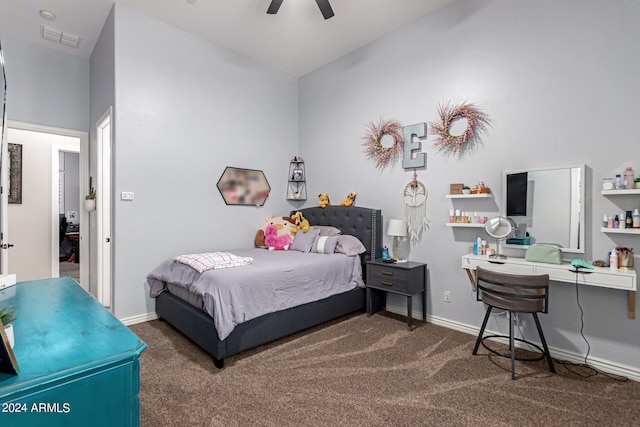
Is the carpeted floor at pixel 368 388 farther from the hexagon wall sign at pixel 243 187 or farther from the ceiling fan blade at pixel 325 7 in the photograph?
the ceiling fan blade at pixel 325 7

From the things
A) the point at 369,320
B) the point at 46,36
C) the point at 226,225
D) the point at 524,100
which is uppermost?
the point at 46,36

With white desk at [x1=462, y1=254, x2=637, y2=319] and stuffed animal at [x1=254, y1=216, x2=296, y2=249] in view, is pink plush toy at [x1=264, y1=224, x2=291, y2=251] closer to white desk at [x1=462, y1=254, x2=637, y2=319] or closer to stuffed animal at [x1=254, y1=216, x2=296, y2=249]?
stuffed animal at [x1=254, y1=216, x2=296, y2=249]

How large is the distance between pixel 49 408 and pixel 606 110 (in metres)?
3.52

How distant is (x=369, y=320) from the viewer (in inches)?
138

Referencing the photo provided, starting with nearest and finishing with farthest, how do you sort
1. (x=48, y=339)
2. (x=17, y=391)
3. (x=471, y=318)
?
(x=17, y=391)
(x=48, y=339)
(x=471, y=318)

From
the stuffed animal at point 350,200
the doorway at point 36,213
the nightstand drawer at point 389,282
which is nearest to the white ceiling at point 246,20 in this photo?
the doorway at point 36,213

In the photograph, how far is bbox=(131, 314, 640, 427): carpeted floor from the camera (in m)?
1.87

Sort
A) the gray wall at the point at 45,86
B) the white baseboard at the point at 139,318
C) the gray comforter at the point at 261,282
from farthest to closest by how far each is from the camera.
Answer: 1. the gray wall at the point at 45,86
2. the white baseboard at the point at 139,318
3. the gray comforter at the point at 261,282

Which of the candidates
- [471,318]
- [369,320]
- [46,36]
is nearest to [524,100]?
[471,318]

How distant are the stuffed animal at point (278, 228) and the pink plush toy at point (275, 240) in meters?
0.05

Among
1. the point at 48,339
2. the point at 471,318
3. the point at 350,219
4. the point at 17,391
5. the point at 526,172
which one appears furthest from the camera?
the point at 350,219

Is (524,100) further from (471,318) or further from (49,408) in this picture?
(49,408)

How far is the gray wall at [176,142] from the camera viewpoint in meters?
3.32

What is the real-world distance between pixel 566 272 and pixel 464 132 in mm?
1536
